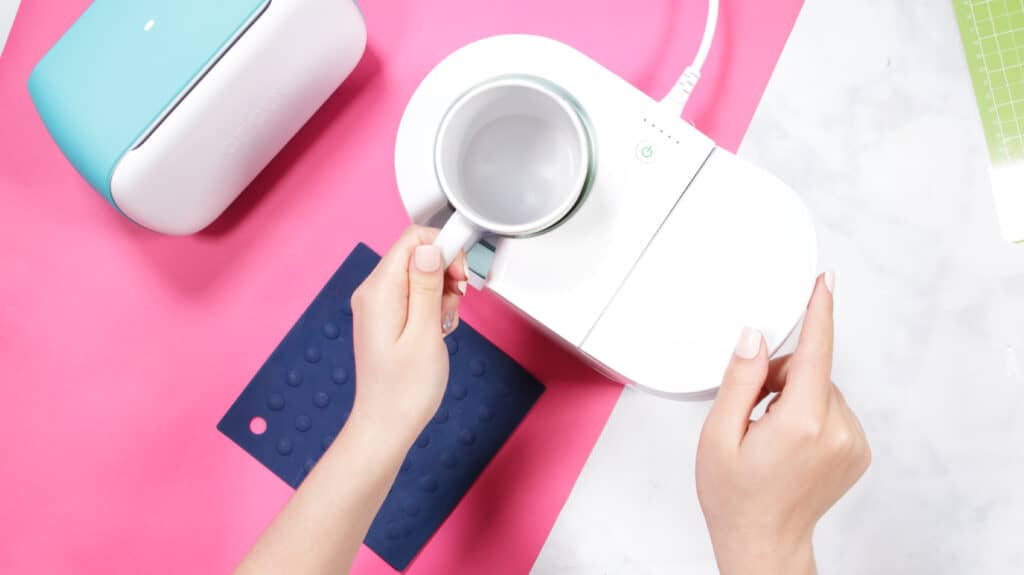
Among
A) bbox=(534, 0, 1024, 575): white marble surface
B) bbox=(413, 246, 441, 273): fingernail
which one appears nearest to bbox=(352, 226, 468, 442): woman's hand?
bbox=(413, 246, 441, 273): fingernail

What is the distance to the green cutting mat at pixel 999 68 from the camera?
2.40 feet

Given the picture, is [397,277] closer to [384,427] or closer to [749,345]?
[384,427]

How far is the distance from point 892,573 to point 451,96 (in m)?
0.64

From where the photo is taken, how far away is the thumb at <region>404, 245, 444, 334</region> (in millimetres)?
471

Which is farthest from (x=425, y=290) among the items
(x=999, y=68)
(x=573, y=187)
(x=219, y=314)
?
(x=999, y=68)

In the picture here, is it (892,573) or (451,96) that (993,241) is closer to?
(892,573)

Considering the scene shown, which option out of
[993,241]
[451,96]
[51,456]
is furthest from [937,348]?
[51,456]

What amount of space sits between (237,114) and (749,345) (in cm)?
44

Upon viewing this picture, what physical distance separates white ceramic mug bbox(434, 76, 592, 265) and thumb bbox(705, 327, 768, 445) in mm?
156

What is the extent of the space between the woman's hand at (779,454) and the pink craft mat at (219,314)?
220 millimetres

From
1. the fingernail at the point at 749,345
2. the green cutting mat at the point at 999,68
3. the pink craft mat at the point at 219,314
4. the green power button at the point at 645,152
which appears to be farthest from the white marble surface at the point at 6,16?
the green cutting mat at the point at 999,68

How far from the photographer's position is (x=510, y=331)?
0.73 metres

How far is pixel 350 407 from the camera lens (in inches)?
28.6

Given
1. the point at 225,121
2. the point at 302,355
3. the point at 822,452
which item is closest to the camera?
the point at 822,452
